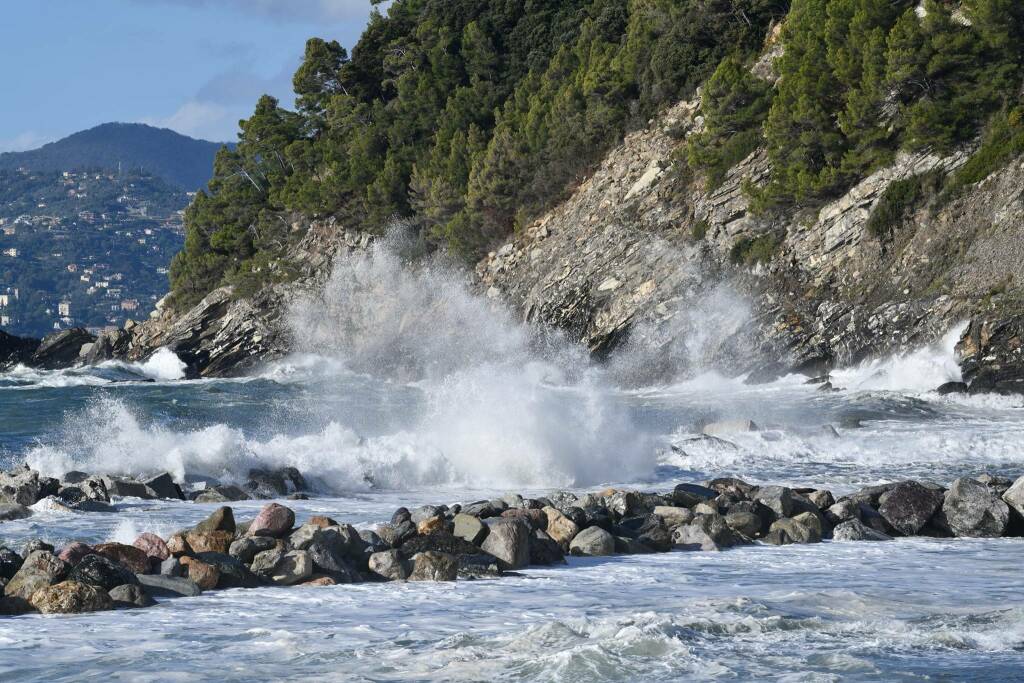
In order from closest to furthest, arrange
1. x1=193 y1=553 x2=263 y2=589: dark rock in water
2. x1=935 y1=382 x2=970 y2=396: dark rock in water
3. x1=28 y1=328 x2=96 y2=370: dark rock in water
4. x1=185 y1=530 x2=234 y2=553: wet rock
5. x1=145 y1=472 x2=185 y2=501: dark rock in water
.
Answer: x1=193 y1=553 x2=263 y2=589: dark rock in water, x1=185 y1=530 x2=234 y2=553: wet rock, x1=145 y1=472 x2=185 y2=501: dark rock in water, x1=935 y1=382 x2=970 y2=396: dark rock in water, x1=28 y1=328 x2=96 y2=370: dark rock in water

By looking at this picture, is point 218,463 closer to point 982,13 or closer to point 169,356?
point 982,13

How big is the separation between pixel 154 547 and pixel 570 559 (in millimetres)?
3985

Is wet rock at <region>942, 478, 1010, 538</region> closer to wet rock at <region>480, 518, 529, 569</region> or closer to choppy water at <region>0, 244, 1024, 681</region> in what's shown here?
choppy water at <region>0, 244, 1024, 681</region>

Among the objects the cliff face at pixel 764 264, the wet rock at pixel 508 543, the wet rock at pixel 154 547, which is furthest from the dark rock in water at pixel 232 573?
the cliff face at pixel 764 264

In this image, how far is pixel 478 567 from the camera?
11.4m

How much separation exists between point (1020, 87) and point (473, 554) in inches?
1079

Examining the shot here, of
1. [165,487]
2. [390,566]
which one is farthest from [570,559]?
[165,487]

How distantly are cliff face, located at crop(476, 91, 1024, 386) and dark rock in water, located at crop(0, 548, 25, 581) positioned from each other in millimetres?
23424

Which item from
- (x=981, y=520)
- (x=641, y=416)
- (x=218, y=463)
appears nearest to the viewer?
(x=981, y=520)

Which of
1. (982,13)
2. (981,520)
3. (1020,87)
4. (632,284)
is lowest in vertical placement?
(981,520)

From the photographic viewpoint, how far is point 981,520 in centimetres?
1373

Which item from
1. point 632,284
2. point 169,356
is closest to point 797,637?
point 632,284

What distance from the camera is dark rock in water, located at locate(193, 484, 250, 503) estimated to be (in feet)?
55.1

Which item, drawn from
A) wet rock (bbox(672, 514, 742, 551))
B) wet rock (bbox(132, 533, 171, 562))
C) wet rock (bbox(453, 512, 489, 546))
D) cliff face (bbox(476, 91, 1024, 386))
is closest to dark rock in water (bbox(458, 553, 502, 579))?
wet rock (bbox(453, 512, 489, 546))
